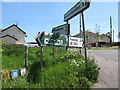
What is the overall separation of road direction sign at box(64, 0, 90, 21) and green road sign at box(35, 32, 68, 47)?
901 mm

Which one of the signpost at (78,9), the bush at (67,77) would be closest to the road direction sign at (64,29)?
the signpost at (78,9)

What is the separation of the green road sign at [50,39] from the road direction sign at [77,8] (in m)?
0.90

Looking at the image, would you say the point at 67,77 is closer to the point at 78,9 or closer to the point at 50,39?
the point at 50,39

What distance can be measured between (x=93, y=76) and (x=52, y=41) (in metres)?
1.85

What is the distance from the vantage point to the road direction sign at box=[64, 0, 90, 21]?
5.39 m

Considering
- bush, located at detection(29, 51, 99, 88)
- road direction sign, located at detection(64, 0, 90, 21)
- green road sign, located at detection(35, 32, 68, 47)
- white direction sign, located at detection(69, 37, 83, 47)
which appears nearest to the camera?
bush, located at detection(29, 51, 99, 88)

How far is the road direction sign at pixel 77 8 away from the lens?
5387 mm

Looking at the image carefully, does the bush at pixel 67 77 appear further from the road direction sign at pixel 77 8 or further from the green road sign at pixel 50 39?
the road direction sign at pixel 77 8

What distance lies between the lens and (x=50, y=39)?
19.2 feet

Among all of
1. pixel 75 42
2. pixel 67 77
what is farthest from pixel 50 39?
pixel 67 77

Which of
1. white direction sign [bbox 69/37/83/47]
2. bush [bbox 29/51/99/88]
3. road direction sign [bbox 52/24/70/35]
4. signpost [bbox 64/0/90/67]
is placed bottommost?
bush [bbox 29/51/99/88]

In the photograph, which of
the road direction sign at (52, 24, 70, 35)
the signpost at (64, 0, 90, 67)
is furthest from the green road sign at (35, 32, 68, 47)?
the signpost at (64, 0, 90, 67)

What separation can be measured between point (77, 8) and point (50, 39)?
1479mm

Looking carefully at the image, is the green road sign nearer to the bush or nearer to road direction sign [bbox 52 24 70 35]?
road direction sign [bbox 52 24 70 35]
